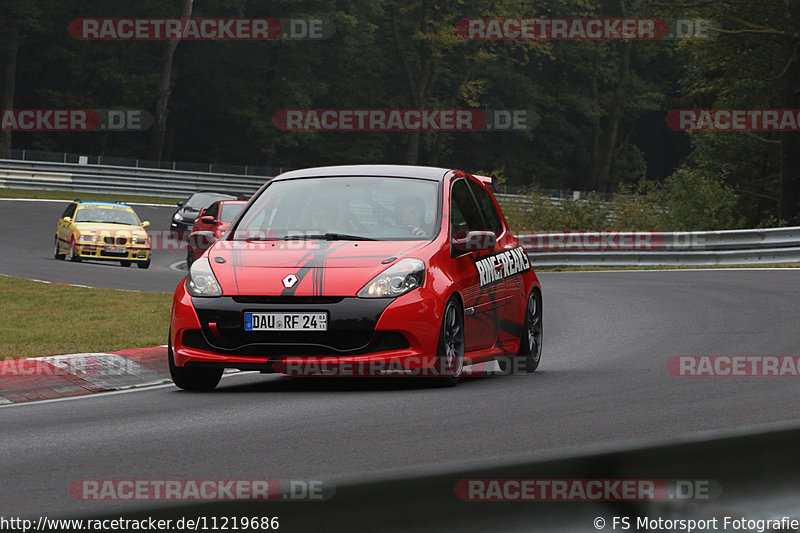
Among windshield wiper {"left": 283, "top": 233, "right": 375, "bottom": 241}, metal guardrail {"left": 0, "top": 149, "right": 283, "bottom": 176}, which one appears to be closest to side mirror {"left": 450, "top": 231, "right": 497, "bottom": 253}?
windshield wiper {"left": 283, "top": 233, "right": 375, "bottom": 241}

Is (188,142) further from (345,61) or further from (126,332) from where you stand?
(126,332)

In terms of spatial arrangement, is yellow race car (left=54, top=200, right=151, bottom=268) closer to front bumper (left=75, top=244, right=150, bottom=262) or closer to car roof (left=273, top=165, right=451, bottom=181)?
front bumper (left=75, top=244, right=150, bottom=262)

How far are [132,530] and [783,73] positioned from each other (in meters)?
31.4

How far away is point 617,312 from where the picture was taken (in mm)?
15469

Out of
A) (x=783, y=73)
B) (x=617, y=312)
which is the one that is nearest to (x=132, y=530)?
(x=617, y=312)

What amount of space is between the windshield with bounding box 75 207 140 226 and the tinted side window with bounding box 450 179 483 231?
65.0 feet

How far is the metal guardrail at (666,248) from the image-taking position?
24.7 meters

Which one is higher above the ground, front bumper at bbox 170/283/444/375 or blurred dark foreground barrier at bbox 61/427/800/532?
blurred dark foreground barrier at bbox 61/427/800/532

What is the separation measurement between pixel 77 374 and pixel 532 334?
3.73m

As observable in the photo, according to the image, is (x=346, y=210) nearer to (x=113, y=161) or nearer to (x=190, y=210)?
(x=190, y=210)

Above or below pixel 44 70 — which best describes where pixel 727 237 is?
below

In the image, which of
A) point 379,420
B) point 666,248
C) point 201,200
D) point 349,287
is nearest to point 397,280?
point 349,287

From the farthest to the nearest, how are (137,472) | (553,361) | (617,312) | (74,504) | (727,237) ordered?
1. (727,237)
2. (617,312)
3. (553,361)
4. (137,472)
5. (74,504)

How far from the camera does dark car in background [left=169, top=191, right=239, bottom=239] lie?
3416 centimetres
